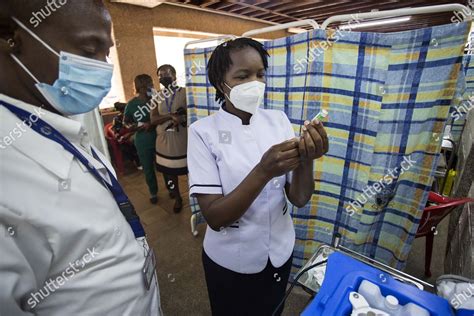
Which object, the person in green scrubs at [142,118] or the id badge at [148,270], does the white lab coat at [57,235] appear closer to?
the id badge at [148,270]

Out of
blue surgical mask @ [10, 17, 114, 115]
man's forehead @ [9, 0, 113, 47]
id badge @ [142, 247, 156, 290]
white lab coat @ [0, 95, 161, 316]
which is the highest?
man's forehead @ [9, 0, 113, 47]

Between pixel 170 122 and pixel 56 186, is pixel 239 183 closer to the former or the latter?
pixel 56 186

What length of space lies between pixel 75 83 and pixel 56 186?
0.26m

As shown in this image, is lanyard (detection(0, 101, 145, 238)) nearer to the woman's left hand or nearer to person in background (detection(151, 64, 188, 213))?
the woman's left hand

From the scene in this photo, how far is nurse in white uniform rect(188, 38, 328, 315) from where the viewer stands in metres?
0.79

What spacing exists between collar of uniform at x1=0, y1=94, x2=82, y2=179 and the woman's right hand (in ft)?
1.59

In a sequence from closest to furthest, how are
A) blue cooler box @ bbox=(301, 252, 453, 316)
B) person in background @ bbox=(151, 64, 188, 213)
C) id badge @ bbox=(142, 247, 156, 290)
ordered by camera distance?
1. blue cooler box @ bbox=(301, 252, 453, 316)
2. id badge @ bbox=(142, 247, 156, 290)
3. person in background @ bbox=(151, 64, 188, 213)

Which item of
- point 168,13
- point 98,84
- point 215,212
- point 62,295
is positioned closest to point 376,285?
point 215,212

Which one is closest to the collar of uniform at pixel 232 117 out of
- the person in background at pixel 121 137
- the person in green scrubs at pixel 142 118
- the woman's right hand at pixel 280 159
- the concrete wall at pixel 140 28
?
the woman's right hand at pixel 280 159

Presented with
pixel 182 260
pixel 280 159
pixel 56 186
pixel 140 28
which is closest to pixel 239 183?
pixel 280 159

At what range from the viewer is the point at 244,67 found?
2.68 ft

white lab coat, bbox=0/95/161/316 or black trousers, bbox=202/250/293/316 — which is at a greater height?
white lab coat, bbox=0/95/161/316

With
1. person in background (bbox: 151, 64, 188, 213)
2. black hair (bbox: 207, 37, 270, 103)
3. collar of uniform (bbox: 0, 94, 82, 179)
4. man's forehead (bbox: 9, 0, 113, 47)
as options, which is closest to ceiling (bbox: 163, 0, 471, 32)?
person in background (bbox: 151, 64, 188, 213)

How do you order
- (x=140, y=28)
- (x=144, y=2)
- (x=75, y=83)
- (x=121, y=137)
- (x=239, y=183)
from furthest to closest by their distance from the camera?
(x=140, y=28) → (x=144, y=2) → (x=121, y=137) → (x=239, y=183) → (x=75, y=83)
